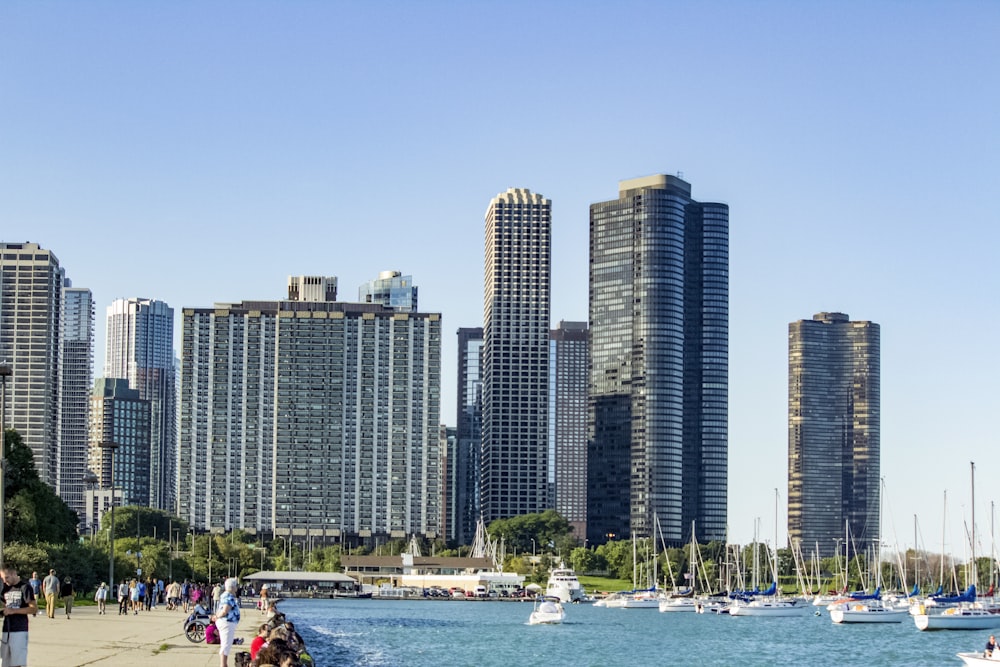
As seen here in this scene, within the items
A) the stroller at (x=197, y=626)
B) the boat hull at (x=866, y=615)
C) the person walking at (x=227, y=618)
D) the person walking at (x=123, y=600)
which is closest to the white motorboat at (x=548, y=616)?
the boat hull at (x=866, y=615)

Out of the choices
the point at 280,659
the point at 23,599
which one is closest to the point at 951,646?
the point at 280,659

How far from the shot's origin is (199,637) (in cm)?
5281

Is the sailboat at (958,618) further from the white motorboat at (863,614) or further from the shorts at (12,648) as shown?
the shorts at (12,648)

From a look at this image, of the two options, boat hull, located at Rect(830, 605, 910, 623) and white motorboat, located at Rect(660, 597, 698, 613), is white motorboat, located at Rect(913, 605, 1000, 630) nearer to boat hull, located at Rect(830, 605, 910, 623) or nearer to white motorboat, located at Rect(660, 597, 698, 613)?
boat hull, located at Rect(830, 605, 910, 623)

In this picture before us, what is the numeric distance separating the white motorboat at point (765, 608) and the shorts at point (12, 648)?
150858 mm

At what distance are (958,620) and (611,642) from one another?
34.2 meters

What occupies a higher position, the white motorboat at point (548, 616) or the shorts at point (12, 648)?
the shorts at point (12, 648)

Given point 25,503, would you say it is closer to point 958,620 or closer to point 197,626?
A: point 197,626

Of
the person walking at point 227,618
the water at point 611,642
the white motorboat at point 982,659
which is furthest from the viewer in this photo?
the water at point 611,642

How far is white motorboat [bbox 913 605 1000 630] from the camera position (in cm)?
12556

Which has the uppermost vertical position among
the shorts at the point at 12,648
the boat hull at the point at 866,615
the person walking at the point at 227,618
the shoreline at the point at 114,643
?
the shorts at the point at 12,648

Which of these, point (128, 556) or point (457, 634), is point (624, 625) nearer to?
point (457, 634)

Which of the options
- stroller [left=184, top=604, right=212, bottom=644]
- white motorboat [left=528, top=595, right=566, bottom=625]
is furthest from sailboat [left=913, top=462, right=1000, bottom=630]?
stroller [left=184, top=604, right=212, bottom=644]

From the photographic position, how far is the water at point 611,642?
86812mm
